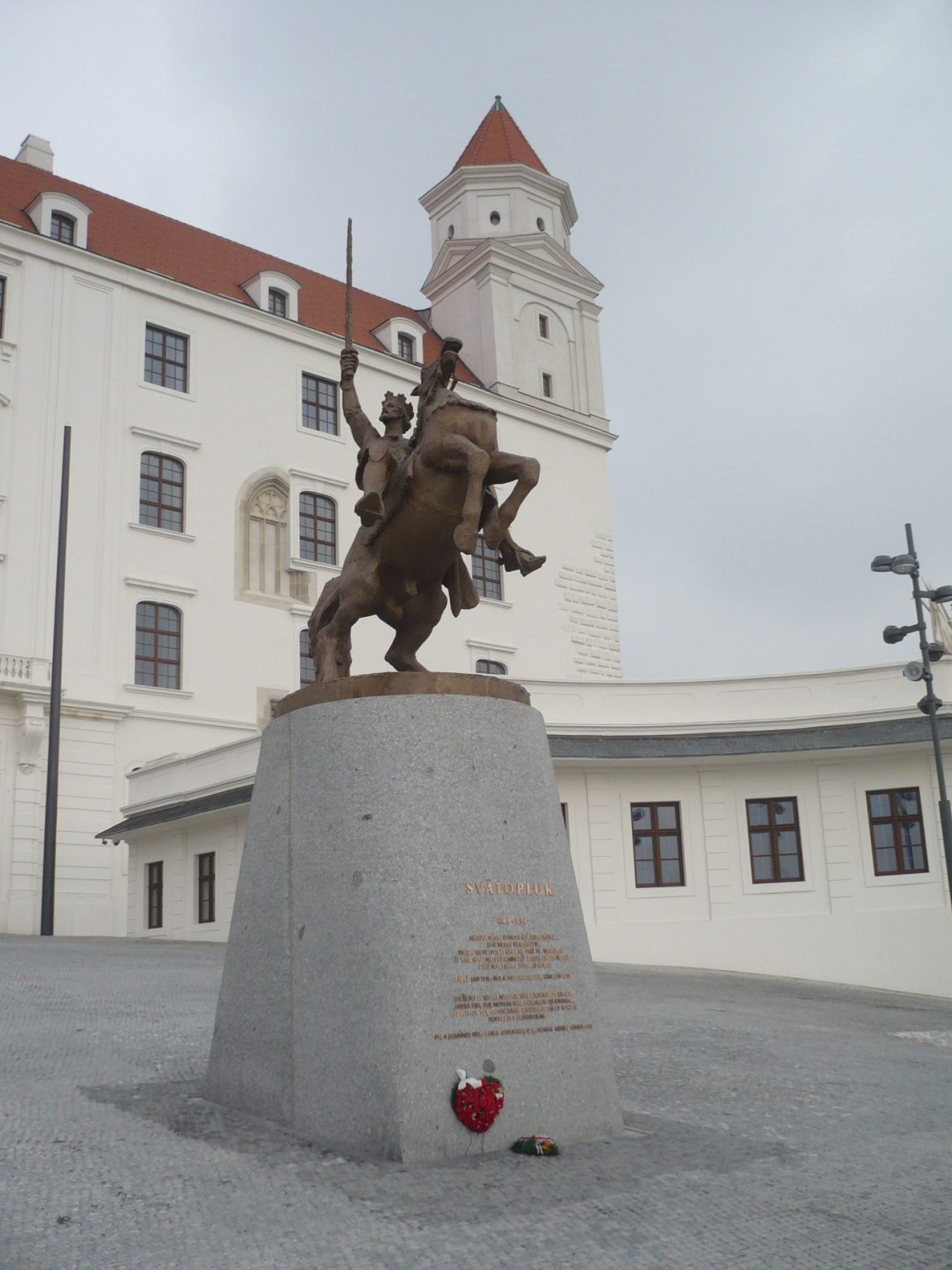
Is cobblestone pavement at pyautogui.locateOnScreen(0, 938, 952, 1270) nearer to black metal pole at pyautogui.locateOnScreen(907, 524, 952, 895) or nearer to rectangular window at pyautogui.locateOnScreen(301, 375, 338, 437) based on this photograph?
black metal pole at pyautogui.locateOnScreen(907, 524, 952, 895)

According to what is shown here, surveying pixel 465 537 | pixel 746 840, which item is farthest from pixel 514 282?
pixel 465 537

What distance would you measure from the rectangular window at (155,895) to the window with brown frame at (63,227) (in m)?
16.6

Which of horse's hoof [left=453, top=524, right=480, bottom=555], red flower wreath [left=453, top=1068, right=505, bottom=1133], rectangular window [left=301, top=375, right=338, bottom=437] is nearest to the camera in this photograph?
red flower wreath [left=453, top=1068, right=505, bottom=1133]

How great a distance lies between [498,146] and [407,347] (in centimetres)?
1026

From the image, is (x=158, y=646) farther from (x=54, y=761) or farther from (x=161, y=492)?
(x=54, y=761)

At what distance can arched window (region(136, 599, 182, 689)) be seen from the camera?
30.5m

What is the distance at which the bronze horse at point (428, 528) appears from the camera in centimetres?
716

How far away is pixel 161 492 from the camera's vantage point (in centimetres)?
3225

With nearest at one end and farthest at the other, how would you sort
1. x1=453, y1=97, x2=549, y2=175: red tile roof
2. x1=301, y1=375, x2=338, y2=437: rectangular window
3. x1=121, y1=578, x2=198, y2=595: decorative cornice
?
x1=121, y1=578, x2=198, y2=595: decorative cornice, x1=301, y1=375, x2=338, y2=437: rectangular window, x1=453, y1=97, x2=549, y2=175: red tile roof

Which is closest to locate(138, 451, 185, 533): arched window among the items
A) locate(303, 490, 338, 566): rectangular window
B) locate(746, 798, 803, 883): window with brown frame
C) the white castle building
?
the white castle building

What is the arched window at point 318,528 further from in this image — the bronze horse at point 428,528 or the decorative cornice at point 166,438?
the bronze horse at point 428,528

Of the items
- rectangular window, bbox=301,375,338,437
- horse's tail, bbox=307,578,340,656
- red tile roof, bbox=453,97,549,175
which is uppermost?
red tile roof, bbox=453,97,549,175

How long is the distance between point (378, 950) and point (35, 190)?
33776 mm

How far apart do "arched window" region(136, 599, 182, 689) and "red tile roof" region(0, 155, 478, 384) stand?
31.2ft
